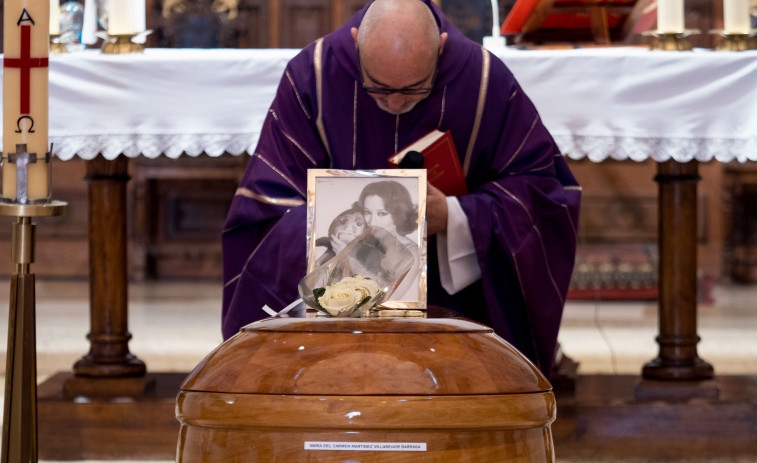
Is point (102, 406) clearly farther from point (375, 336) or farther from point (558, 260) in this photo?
point (375, 336)

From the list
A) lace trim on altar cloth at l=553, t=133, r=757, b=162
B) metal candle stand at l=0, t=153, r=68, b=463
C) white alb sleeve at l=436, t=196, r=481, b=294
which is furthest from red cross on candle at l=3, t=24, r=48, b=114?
lace trim on altar cloth at l=553, t=133, r=757, b=162

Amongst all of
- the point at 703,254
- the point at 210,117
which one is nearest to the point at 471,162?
the point at 210,117

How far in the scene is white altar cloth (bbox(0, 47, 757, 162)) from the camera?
2.99 metres

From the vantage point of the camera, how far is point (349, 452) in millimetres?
1381

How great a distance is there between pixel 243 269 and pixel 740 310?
484 centimetres

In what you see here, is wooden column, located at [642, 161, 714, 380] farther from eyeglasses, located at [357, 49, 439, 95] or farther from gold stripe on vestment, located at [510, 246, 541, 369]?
eyeglasses, located at [357, 49, 439, 95]

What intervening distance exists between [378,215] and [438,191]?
374 millimetres

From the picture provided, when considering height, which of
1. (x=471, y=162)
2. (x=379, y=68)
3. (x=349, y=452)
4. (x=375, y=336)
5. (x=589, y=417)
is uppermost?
(x=379, y=68)

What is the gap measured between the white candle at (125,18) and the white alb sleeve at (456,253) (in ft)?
4.45

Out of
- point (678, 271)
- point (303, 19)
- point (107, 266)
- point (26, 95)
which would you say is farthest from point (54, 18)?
point (303, 19)

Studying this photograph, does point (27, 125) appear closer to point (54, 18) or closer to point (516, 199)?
point (516, 199)

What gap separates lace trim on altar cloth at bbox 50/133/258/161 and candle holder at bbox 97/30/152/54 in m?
0.33

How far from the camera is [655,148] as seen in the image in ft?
9.77

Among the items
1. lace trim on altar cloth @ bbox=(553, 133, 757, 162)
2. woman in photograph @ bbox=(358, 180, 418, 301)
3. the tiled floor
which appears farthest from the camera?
the tiled floor
